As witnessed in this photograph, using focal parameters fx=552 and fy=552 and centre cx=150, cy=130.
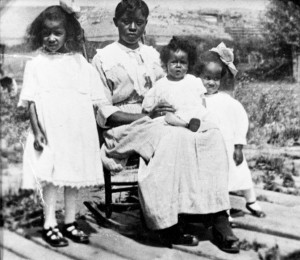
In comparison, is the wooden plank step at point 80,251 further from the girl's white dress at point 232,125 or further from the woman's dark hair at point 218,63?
the woman's dark hair at point 218,63

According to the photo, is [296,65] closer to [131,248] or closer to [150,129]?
[150,129]

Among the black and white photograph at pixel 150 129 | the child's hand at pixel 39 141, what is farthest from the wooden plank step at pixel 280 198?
the child's hand at pixel 39 141

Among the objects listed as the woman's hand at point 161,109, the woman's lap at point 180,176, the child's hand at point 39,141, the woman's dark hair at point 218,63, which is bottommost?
the woman's lap at point 180,176

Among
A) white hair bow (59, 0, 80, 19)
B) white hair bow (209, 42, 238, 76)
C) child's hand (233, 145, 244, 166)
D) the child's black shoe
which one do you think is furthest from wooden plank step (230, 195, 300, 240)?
white hair bow (59, 0, 80, 19)

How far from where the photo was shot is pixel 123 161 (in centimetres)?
231

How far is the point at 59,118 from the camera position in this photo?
208 cm

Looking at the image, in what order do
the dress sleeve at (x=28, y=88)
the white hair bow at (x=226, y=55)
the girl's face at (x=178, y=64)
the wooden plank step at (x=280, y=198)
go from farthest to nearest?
the wooden plank step at (x=280, y=198)
the white hair bow at (x=226, y=55)
the girl's face at (x=178, y=64)
the dress sleeve at (x=28, y=88)

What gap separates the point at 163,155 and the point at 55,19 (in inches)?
26.0

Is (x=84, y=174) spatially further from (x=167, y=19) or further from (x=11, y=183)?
(x=167, y=19)

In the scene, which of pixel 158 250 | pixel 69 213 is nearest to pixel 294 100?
pixel 158 250

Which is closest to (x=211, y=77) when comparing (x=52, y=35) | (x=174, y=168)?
(x=174, y=168)

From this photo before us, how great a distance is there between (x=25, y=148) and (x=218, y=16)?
3.35 feet

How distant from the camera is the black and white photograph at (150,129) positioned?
2.09 metres

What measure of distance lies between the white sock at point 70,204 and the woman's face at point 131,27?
68 centimetres
